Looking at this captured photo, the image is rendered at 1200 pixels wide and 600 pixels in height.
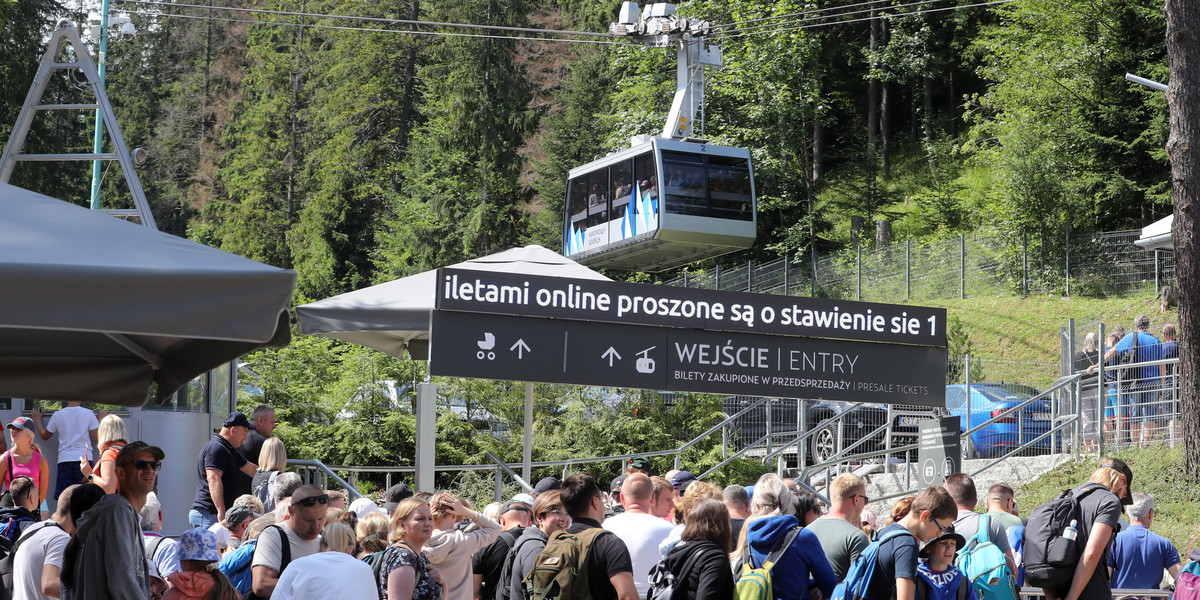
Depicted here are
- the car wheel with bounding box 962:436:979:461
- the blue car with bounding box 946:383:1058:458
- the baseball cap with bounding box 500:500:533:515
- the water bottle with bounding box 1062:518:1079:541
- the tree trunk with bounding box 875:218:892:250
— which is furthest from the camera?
the tree trunk with bounding box 875:218:892:250

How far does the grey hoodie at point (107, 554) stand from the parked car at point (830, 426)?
1445cm

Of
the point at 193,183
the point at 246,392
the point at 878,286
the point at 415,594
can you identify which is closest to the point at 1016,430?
the point at 246,392

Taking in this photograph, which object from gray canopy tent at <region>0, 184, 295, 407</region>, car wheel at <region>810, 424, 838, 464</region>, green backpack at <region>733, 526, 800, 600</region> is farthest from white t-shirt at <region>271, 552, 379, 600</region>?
car wheel at <region>810, 424, 838, 464</region>

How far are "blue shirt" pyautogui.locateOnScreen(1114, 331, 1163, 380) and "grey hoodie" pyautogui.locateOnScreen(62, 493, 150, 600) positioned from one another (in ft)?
51.4

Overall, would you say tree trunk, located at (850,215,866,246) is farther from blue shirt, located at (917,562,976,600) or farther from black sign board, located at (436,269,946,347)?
blue shirt, located at (917,562,976,600)

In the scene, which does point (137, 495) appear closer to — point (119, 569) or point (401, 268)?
point (119, 569)

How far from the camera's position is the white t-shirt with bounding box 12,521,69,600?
6.60m

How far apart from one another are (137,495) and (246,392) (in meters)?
17.8

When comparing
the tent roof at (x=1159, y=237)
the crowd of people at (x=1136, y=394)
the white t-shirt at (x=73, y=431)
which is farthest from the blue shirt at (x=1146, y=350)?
the white t-shirt at (x=73, y=431)

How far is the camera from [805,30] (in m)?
50.5

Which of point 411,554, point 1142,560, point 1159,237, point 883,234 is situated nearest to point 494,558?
point 411,554

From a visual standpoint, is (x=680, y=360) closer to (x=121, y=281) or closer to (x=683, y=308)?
(x=683, y=308)

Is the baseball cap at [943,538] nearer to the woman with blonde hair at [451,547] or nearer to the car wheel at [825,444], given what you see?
the woman with blonde hair at [451,547]

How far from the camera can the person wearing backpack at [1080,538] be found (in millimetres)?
8305
